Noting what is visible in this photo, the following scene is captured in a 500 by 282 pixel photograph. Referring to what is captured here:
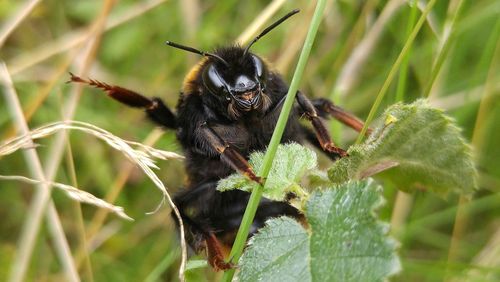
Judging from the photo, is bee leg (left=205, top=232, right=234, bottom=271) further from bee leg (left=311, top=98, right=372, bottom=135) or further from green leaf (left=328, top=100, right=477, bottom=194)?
bee leg (left=311, top=98, right=372, bottom=135)

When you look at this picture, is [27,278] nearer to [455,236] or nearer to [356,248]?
[455,236]

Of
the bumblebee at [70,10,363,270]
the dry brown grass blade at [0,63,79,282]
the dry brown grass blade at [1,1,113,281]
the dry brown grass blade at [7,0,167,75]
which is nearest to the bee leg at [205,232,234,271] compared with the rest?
the bumblebee at [70,10,363,270]

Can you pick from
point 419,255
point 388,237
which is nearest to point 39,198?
point 419,255

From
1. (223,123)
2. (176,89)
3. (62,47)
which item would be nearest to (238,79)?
(223,123)

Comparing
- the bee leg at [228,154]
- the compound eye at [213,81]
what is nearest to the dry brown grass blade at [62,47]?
the compound eye at [213,81]

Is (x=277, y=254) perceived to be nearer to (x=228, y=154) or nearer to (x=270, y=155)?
(x=270, y=155)

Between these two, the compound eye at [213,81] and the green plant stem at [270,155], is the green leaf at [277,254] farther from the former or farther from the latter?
the compound eye at [213,81]
